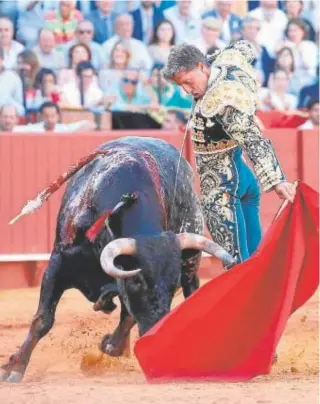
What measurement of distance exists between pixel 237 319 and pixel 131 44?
4711 mm

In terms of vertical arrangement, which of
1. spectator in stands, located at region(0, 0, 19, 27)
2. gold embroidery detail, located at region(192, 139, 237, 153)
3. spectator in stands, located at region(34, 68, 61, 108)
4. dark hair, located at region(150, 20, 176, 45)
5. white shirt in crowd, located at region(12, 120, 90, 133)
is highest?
spectator in stands, located at region(0, 0, 19, 27)

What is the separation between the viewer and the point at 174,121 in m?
8.21

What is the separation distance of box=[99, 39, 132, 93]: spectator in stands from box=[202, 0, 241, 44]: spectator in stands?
2.64ft

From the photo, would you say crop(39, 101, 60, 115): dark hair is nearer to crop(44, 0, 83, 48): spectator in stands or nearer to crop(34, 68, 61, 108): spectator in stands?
crop(34, 68, 61, 108): spectator in stands

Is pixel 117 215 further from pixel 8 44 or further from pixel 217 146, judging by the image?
pixel 8 44

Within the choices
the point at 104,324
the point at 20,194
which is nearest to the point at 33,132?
the point at 20,194

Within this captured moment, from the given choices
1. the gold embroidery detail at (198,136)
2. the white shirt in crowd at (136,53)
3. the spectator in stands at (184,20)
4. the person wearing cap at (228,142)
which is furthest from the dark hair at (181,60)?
the spectator in stands at (184,20)

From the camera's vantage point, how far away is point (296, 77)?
914 cm

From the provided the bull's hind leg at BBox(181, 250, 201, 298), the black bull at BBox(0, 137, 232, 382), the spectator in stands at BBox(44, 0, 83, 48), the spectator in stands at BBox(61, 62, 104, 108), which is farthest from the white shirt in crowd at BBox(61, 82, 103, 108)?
the bull's hind leg at BBox(181, 250, 201, 298)

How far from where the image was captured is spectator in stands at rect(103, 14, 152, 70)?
848 cm

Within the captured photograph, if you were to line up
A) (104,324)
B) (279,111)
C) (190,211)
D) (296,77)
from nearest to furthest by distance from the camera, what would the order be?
(190,211) → (104,324) → (279,111) → (296,77)

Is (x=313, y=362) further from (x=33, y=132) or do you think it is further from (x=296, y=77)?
(x=296, y=77)

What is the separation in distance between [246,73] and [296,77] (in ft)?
15.2

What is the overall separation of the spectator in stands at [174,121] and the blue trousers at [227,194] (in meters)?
3.34
